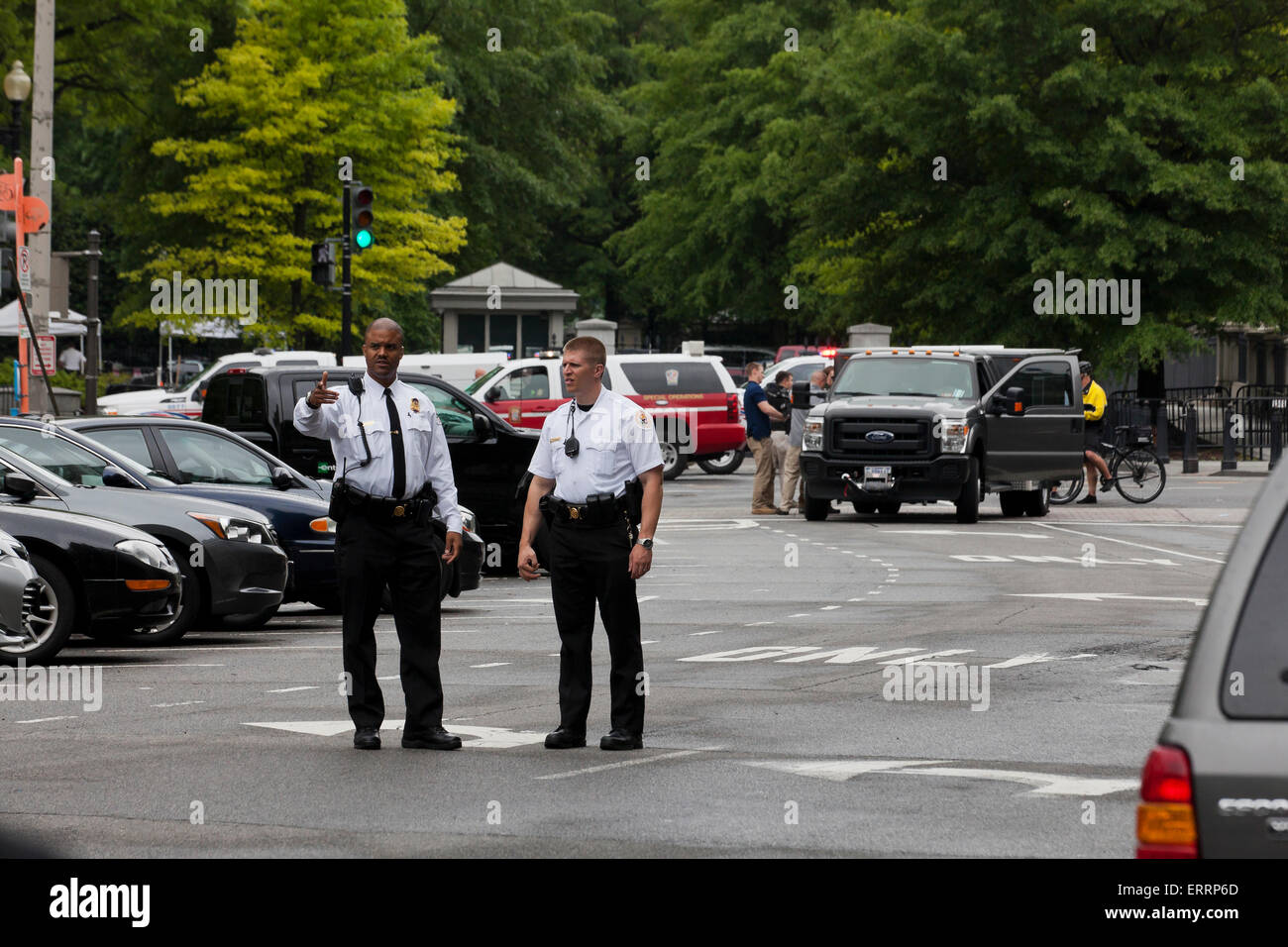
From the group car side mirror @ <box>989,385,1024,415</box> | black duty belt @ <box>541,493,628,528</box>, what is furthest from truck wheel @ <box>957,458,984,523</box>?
black duty belt @ <box>541,493,628,528</box>

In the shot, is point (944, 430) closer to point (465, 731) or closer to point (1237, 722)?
point (465, 731)

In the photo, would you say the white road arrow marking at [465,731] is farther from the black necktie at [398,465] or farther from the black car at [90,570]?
the black car at [90,570]

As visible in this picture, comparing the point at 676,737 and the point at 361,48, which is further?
the point at 361,48

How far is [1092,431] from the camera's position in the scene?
3117 cm

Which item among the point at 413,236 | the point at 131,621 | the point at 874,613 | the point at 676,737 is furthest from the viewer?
the point at 413,236

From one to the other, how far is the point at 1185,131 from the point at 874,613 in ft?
97.7

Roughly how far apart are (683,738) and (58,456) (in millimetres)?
7095

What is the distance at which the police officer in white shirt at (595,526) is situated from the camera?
30.8 feet

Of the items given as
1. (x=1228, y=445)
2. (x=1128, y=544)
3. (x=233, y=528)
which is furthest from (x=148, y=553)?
(x=1228, y=445)

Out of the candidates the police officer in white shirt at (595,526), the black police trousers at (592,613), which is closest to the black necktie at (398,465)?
the police officer in white shirt at (595,526)

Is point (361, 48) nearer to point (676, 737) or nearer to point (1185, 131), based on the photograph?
point (1185, 131)
